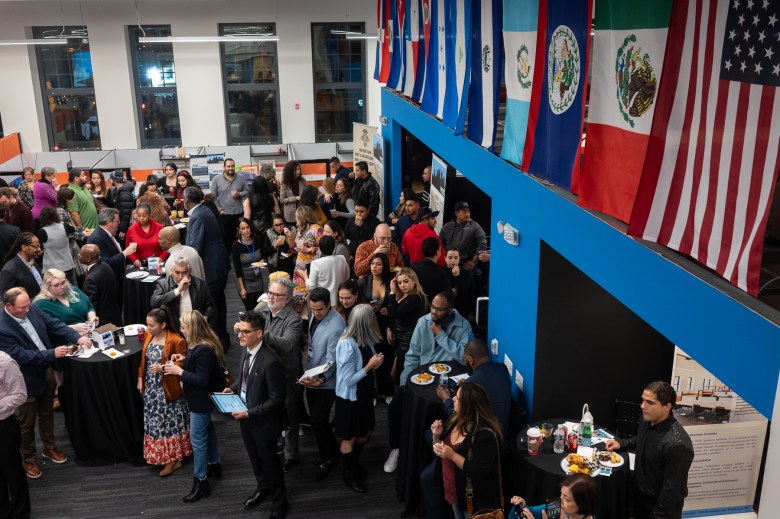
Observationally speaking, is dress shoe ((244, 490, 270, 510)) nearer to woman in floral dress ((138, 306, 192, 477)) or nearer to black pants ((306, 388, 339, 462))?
black pants ((306, 388, 339, 462))

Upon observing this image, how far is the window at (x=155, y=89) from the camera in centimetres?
1531

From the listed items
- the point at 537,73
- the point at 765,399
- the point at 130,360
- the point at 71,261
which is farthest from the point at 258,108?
the point at 765,399

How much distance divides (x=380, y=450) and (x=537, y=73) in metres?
3.49

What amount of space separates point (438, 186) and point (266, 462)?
16.0 feet

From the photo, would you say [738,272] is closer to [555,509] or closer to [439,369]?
[555,509]

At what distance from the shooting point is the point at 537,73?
164 inches

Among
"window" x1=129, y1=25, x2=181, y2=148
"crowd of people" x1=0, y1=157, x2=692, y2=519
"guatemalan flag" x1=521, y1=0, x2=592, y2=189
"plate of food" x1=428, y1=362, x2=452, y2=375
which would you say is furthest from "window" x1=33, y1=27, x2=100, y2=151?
"guatemalan flag" x1=521, y1=0, x2=592, y2=189

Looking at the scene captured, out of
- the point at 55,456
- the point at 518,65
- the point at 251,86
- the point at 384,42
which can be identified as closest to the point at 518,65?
the point at 518,65

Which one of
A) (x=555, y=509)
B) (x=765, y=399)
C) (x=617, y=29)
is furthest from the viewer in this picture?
(x=555, y=509)

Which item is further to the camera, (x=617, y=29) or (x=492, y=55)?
(x=492, y=55)

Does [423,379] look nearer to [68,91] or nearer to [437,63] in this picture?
[437,63]

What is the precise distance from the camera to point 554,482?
13.6 ft

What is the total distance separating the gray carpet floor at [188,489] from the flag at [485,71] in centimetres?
285

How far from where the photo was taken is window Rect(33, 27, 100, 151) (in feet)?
50.1
